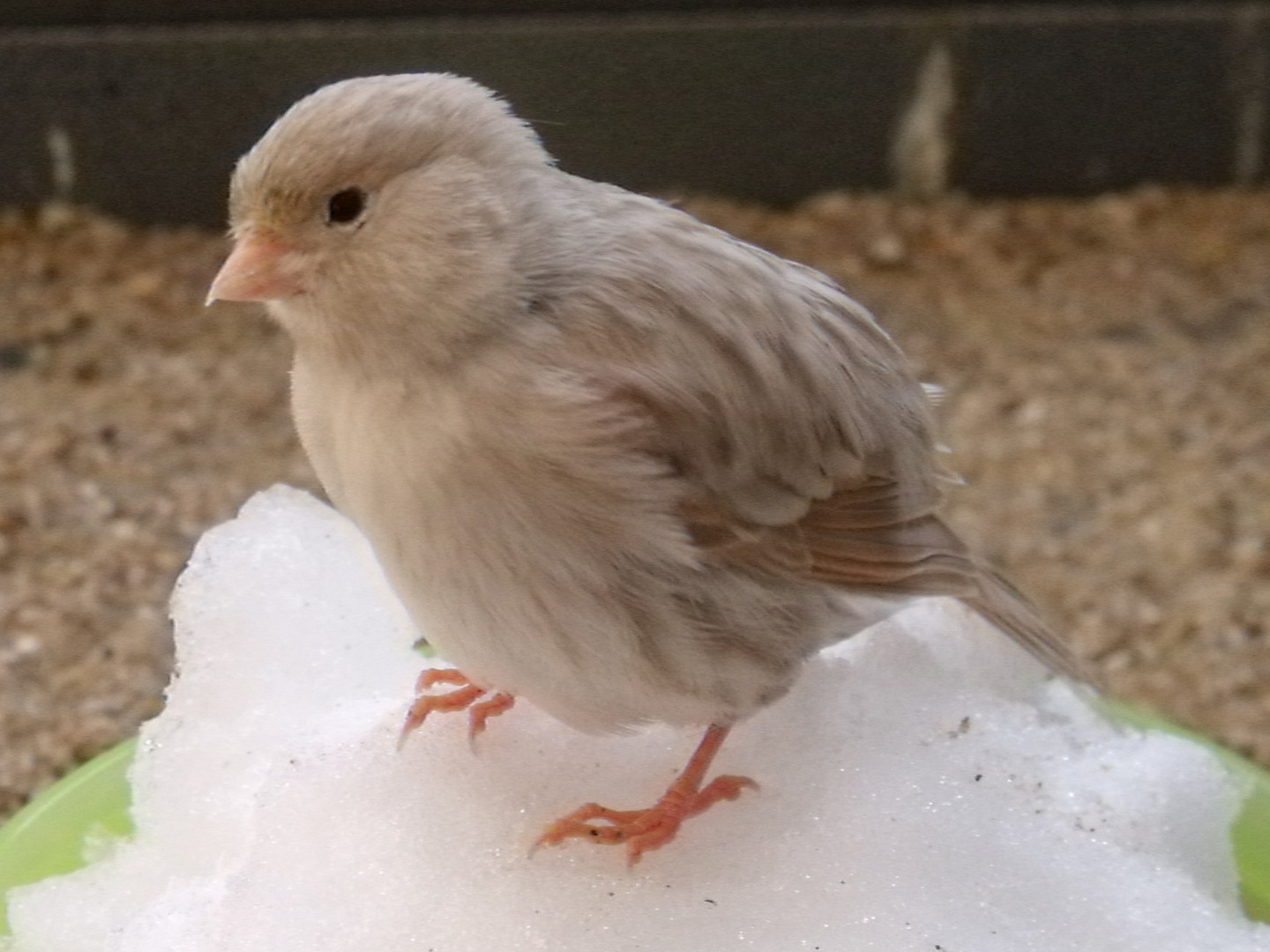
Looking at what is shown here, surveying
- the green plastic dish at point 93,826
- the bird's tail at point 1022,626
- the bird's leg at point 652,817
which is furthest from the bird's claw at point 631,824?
the green plastic dish at point 93,826

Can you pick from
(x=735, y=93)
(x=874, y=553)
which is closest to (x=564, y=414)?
(x=874, y=553)

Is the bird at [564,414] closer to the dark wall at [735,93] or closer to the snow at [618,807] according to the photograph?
the snow at [618,807]

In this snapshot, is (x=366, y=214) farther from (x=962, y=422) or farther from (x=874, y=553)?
(x=962, y=422)

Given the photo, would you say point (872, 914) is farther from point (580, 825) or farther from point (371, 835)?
point (371, 835)

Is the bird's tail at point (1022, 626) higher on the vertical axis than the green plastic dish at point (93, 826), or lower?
higher

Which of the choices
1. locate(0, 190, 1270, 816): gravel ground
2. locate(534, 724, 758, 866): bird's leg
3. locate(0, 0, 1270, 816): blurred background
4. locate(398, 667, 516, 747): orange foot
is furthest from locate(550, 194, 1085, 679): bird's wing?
locate(0, 0, 1270, 816): blurred background

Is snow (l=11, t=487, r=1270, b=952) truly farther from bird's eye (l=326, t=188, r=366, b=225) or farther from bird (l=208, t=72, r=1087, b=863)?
bird's eye (l=326, t=188, r=366, b=225)
